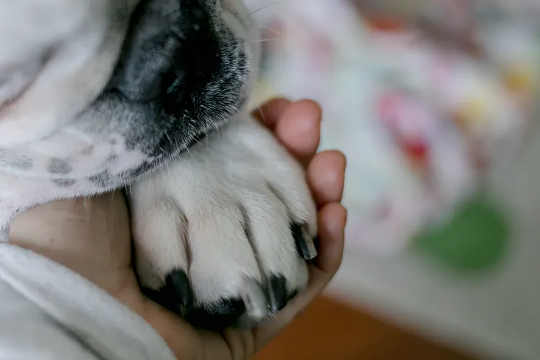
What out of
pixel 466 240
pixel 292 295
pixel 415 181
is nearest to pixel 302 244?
pixel 292 295

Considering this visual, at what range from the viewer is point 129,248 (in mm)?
718

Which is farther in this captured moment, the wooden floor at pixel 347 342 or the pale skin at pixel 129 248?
the wooden floor at pixel 347 342

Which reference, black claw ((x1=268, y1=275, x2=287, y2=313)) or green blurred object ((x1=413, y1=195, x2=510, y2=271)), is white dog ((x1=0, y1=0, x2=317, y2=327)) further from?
green blurred object ((x1=413, y1=195, x2=510, y2=271))

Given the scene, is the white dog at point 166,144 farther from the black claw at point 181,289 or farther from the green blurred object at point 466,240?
the green blurred object at point 466,240

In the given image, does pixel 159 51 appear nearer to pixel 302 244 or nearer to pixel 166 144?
pixel 166 144

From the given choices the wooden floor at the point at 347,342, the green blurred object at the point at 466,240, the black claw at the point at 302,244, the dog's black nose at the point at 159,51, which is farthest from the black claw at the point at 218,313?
the green blurred object at the point at 466,240

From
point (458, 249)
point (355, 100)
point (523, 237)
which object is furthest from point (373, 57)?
point (523, 237)

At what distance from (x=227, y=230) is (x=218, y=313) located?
0.34ft

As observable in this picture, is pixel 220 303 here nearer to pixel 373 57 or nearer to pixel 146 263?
pixel 146 263

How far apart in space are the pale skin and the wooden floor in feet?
3.08

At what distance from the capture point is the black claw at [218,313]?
662mm

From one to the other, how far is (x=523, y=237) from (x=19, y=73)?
178 cm

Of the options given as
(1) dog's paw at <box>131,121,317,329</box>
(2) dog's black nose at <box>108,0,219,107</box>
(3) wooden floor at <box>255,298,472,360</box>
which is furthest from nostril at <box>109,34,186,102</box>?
(3) wooden floor at <box>255,298,472,360</box>

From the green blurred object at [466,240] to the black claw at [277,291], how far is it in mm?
1271
